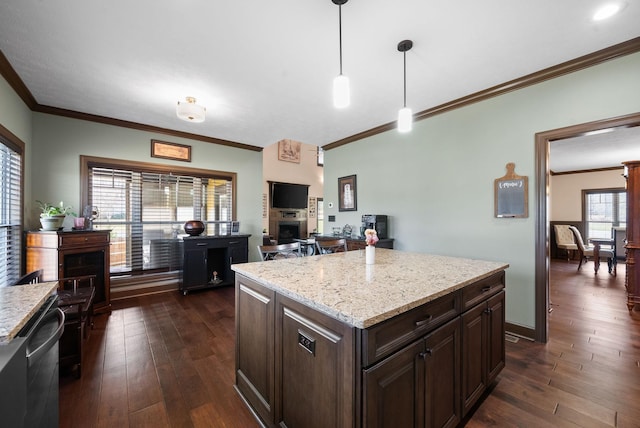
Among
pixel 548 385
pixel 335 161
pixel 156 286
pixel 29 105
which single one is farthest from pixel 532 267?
pixel 29 105

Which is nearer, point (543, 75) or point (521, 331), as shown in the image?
point (543, 75)

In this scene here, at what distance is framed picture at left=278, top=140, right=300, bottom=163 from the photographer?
7.64 m

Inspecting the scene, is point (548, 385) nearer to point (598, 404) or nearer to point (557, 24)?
point (598, 404)

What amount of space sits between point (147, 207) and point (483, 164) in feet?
15.4

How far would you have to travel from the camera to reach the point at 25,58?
2275mm

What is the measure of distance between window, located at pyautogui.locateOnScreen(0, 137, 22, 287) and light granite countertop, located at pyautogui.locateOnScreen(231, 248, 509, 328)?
2.65m

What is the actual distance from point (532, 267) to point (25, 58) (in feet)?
16.3

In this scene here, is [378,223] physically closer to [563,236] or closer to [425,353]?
[425,353]

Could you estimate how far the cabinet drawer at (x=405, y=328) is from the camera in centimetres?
97

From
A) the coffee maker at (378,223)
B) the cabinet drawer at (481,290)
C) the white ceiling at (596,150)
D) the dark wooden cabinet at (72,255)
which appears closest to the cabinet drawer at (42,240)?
the dark wooden cabinet at (72,255)

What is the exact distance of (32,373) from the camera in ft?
3.01

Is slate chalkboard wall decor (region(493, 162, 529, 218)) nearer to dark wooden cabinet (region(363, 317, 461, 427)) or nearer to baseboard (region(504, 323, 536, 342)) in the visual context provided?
baseboard (region(504, 323, 536, 342))

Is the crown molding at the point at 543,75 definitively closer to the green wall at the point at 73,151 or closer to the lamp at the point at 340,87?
the lamp at the point at 340,87

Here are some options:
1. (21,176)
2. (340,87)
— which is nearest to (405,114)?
(340,87)
